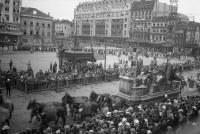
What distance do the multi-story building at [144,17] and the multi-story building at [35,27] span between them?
2810 centimetres

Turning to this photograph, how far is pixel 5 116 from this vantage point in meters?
10.6

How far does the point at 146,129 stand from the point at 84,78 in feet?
39.3

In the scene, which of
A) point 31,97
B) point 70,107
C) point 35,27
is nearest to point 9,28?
point 35,27

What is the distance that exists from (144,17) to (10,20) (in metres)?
41.5

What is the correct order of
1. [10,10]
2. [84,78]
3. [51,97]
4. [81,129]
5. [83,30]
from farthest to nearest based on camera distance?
[83,30]
[10,10]
[84,78]
[51,97]
[81,129]

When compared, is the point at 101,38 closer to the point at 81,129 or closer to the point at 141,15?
the point at 141,15

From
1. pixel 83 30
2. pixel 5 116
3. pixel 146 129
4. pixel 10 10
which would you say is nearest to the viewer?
pixel 146 129

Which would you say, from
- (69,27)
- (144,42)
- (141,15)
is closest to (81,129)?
(144,42)

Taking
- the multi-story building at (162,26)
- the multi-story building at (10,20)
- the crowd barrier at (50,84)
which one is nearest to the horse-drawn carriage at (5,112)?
the crowd barrier at (50,84)

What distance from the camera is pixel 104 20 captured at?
91500mm

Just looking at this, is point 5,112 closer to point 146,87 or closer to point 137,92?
point 137,92


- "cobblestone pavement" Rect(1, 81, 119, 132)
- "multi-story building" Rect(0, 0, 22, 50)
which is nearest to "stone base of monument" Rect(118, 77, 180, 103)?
"cobblestone pavement" Rect(1, 81, 119, 132)

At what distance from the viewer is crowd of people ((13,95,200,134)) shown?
29.6 ft

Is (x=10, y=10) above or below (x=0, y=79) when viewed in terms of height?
above
